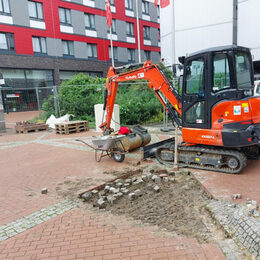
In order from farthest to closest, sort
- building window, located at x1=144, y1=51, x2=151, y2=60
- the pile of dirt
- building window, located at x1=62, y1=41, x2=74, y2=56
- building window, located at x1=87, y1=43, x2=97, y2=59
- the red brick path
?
building window, located at x1=144, y1=51, x2=151, y2=60 < building window, located at x1=87, y1=43, x2=97, y2=59 < building window, located at x1=62, y1=41, x2=74, y2=56 < the pile of dirt < the red brick path

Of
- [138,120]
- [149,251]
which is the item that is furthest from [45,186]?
[138,120]

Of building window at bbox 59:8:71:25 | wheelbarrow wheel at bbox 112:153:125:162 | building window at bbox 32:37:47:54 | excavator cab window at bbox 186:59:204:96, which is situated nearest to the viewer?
excavator cab window at bbox 186:59:204:96

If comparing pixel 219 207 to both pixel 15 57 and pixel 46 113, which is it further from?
pixel 15 57

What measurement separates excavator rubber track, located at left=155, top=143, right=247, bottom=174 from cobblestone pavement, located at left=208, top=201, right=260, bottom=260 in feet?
6.20

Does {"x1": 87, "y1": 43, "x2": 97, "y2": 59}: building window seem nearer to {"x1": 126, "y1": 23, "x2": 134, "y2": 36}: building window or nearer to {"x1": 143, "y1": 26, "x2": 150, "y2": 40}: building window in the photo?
{"x1": 126, "y1": 23, "x2": 134, "y2": 36}: building window

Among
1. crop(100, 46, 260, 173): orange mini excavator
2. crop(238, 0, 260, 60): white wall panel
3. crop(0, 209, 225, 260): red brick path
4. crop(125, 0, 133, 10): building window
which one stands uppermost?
crop(125, 0, 133, 10): building window

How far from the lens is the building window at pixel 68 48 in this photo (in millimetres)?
27297

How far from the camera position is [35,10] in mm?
24719

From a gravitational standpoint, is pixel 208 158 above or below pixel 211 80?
below

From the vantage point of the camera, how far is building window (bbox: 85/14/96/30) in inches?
1141

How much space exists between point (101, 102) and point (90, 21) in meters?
18.0

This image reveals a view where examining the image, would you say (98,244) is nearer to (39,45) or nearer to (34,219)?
(34,219)

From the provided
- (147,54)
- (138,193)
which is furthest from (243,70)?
(147,54)

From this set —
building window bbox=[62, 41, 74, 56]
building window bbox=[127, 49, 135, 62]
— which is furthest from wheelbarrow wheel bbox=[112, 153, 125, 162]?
building window bbox=[127, 49, 135, 62]
